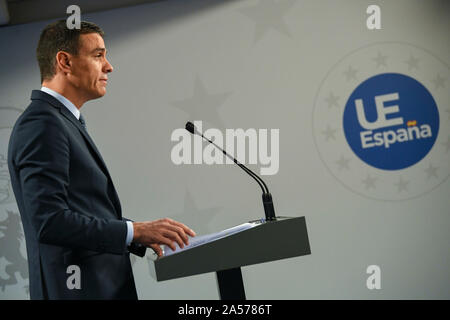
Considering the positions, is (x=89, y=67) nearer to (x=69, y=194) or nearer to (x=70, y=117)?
(x=70, y=117)

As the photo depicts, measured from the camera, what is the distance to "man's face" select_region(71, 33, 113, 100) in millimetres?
1537

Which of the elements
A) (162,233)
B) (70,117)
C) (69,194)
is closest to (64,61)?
(70,117)

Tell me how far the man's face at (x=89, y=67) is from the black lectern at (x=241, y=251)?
2.22 feet

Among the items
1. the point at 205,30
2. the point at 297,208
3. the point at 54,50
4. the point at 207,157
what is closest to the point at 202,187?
the point at 207,157

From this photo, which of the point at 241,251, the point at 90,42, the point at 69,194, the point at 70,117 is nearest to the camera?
the point at 241,251

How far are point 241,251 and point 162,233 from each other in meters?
0.22

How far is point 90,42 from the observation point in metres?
1.58

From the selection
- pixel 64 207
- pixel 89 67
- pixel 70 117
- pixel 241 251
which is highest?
pixel 89 67

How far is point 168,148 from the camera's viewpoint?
11.2ft

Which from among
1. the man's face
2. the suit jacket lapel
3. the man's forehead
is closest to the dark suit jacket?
the suit jacket lapel

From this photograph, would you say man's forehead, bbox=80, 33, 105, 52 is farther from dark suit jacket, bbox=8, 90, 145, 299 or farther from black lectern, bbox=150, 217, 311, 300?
black lectern, bbox=150, 217, 311, 300

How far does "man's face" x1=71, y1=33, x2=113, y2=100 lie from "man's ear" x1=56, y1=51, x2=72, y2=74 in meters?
0.01
